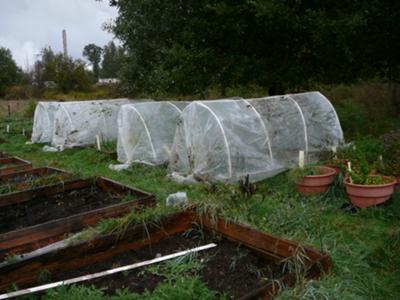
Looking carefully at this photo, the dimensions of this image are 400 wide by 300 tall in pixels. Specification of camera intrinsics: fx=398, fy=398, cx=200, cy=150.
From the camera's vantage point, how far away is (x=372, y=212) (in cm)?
454

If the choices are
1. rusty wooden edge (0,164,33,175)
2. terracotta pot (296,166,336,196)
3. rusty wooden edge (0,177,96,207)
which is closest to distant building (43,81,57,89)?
rusty wooden edge (0,164,33,175)

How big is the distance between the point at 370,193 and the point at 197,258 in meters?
2.37

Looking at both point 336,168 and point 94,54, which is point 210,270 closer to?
point 336,168

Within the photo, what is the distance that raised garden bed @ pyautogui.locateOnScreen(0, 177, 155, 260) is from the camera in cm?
394

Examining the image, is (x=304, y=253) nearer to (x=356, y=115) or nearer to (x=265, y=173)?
(x=265, y=173)

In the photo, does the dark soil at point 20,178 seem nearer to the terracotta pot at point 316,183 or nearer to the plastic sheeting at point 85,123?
the plastic sheeting at point 85,123

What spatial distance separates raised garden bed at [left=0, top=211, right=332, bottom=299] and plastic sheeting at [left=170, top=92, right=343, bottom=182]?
7.33 feet

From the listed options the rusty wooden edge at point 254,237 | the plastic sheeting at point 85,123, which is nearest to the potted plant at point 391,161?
the rusty wooden edge at point 254,237

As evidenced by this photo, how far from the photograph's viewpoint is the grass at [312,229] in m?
2.73

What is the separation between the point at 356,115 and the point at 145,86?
6200mm

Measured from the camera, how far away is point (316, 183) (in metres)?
5.21

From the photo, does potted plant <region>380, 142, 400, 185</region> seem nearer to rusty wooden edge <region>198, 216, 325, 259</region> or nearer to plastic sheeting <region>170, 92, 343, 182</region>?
plastic sheeting <region>170, 92, 343, 182</region>

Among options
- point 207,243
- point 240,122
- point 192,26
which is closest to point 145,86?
point 192,26

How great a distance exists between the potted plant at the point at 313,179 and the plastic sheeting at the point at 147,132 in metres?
3.06
